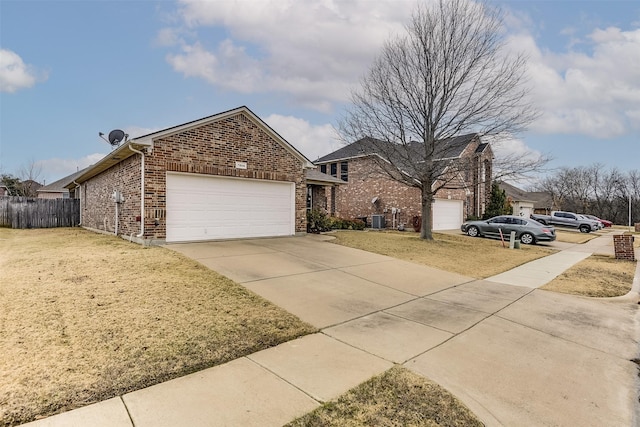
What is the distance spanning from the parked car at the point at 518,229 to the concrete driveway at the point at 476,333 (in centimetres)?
1148

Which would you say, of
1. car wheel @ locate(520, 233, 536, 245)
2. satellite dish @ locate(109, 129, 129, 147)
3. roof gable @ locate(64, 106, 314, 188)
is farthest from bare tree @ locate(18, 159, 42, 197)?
car wheel @ locate(520, 233, 536, 245)

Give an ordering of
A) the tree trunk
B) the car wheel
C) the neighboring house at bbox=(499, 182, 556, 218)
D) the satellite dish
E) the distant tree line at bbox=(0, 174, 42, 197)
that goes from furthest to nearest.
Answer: the distant tree line at bbox=(0, 174, 42, 197), the neighboring house at bbox=(499, 182, 556, 218), the car wheel, the satellite dish, the tree trunk

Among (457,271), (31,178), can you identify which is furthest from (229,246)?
(31,178)

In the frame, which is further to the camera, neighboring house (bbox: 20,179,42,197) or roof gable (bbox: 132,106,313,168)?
neighboring house (bbox: 20,179,42,197)

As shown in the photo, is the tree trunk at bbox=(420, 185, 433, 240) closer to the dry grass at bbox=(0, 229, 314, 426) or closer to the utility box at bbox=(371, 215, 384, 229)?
the utility box at bbox=(371, 215, 384, 229)

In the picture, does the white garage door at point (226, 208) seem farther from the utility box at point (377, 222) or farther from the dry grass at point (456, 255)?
the utility box at point (377, 222)

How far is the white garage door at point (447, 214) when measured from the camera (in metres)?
22.1

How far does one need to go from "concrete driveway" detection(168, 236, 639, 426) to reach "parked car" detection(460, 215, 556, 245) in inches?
452

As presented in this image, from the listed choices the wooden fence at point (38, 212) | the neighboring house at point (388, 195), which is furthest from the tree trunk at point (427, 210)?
the wooden fence at point (38, 212)

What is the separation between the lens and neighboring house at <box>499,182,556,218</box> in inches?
1497

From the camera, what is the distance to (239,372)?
3242 mm

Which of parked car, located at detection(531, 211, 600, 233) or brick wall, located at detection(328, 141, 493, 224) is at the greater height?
brick wall, located at detection(328, 141, 493, 224)

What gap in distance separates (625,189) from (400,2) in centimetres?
5857

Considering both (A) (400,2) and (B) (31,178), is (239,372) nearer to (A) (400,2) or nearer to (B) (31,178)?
(A) (400,2)
